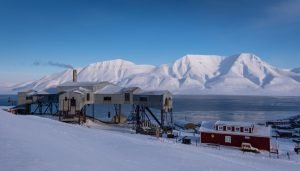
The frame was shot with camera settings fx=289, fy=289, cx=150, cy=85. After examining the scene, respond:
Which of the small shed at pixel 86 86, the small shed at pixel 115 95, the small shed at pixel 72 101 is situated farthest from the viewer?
the small shed at pixel 86 86

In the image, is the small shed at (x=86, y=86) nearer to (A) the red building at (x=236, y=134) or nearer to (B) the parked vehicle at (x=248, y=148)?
(A) the red building at (x=236, y=134)

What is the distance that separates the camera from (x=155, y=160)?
1811cm

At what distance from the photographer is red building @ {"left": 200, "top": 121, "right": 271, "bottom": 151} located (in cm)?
4134

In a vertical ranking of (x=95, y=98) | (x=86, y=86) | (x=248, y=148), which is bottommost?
(x=248, y=148)

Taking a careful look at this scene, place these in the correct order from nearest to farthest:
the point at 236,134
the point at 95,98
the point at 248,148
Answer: the point at 248,148 < the point at 236,134 < the point at 95,98

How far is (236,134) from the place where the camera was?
141 ft

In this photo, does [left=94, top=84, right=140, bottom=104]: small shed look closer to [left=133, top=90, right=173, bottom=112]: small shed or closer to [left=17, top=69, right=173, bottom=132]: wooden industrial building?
[left=17, top=69, right=173, bottom=132]: wooden industrial building

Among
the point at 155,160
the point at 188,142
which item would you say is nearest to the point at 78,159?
the point at 155,160

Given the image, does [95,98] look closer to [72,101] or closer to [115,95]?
[115,95]

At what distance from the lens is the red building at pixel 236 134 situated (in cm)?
4134

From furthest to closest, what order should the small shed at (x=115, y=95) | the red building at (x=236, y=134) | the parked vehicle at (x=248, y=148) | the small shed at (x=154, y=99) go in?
the small shed at (x=115, y=95) < the small shed at (x=154, y=99) < the red building at (x=236, y=134) < the parked vehicle at (x=248, y=148)

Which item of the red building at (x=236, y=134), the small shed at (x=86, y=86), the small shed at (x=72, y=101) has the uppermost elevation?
the small shed at (x=86, y=86)

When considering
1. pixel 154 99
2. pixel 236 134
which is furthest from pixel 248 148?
pixel 154 99

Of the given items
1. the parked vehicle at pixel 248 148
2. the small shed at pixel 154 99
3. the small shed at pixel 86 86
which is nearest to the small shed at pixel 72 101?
the small shed at pixel 86 86
